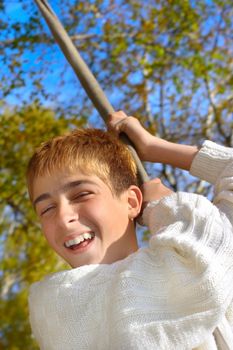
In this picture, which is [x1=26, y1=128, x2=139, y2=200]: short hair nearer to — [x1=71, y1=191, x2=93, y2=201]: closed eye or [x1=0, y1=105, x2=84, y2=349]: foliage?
[x1=71, y1=191, x2=93, y2=201]: closed eye

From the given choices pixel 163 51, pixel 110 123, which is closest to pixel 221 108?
pixel 163 51

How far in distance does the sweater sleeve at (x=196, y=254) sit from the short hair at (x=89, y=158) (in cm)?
17

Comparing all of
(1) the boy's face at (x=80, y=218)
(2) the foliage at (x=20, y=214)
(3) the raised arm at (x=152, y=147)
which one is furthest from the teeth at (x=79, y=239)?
(2) the foliage at (x=20, y=214)

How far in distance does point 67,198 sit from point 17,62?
274 inches

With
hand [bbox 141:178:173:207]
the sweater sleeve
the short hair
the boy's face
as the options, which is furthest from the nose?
hand [bbox 141:178:173:207]

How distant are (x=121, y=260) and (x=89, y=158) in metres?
0.31

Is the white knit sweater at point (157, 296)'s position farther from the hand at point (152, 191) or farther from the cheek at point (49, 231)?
the hand at point (152, 191)

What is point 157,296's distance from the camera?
58.6 inches

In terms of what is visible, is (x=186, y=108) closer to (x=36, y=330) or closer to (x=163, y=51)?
(x=163, y=51)

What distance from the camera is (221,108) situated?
880 centimetres

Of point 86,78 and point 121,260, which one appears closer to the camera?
point 121,260

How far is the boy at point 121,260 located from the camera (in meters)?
1.44

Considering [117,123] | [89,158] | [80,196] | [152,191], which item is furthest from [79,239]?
[117,123]

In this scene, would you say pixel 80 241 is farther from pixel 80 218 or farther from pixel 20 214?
pixel 20 214
